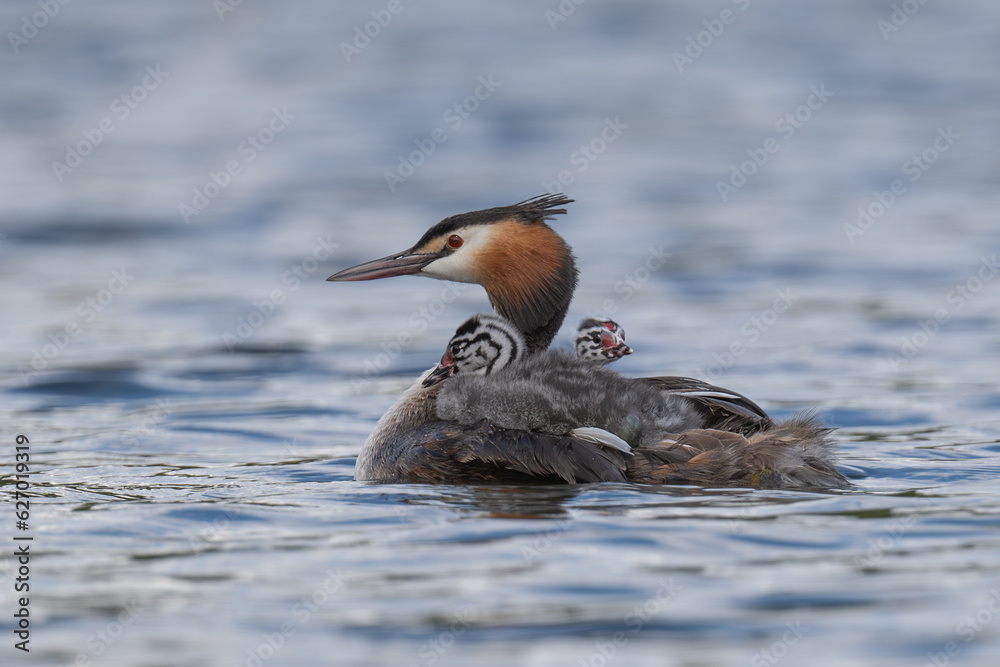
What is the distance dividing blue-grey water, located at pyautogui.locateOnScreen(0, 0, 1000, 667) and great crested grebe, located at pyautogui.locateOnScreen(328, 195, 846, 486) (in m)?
0.15

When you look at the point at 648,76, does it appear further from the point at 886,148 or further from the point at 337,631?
the point at 337,631

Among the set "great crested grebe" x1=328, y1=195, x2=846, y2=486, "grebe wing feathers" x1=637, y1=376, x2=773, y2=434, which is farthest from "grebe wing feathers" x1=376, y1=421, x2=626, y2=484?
"grebe wing feathers" x1=637, y1=376, x2=773, y2=434

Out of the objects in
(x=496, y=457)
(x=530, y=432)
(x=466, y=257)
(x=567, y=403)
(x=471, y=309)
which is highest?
(x=466, y=257)

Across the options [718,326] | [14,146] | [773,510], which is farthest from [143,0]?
[773,510]

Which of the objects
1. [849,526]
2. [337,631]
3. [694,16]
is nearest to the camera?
[337,631]

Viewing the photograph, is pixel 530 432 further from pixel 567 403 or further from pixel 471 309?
pixel 471 309

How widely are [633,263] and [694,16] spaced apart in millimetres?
14813

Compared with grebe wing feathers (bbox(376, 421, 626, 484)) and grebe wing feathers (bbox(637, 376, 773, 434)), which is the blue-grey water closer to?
grebe wing feathers (bbox(376, 421, 626, 484))

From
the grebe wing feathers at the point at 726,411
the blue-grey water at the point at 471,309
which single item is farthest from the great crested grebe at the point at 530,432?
the blue-grey water at the point at 471,309

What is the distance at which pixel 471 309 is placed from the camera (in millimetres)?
13695

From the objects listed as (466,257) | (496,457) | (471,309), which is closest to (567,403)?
(496,457)

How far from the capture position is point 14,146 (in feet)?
70.7

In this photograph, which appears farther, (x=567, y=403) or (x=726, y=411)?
(x=726, y=411)

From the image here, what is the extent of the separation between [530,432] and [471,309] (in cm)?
675
